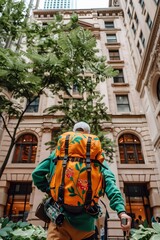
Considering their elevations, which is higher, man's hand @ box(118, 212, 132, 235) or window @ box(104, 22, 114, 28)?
window @ box(104, 22, 114, 28)

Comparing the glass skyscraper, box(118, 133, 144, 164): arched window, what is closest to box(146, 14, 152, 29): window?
box(118, 133, 144, 164): arched window

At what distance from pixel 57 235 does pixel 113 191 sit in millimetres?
698

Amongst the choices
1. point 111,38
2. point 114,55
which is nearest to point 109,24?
point 111,38

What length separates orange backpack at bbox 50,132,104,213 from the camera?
5.64 ft

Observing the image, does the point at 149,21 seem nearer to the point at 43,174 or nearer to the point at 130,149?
the point at 130,149

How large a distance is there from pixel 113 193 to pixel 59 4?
181 metres

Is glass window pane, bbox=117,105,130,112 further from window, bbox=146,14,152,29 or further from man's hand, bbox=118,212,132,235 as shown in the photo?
man's hand, bbox=118,212,132,235

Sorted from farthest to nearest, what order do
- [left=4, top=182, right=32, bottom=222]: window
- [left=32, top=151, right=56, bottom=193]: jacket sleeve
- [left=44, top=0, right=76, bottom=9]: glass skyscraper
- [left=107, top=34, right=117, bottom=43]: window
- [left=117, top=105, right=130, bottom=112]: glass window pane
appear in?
[left=44, top=0, right=76, bottom=9]: glass skyscraper → [left=107, top=34, right=117, bottom=43]: window → [left=117, top=105, right=130, bottom=112]: glass window pane → [left=4, top=182, right=32, bottom=222]: window → [left=32, top=151, right=56, bottom=193]: jacket sleeve

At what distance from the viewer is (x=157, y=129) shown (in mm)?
14992

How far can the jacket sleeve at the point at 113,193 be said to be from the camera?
1.75 meters

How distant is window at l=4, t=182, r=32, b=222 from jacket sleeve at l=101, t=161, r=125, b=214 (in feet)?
45.3

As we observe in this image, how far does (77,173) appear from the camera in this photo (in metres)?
1.80

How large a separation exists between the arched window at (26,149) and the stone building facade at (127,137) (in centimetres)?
9

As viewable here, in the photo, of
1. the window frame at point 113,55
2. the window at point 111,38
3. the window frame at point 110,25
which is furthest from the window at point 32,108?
the window frame at point 110,25
